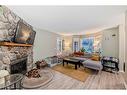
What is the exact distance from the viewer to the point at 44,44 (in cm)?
517

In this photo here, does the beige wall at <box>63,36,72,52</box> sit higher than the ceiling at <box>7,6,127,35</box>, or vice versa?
the ceiling at <box>7,6,127,35</box>

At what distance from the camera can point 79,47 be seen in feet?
17.5

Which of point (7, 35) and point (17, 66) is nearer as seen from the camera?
point (7, 35)

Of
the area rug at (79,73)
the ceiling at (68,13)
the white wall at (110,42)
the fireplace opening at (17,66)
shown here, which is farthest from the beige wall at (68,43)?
the fireplace opening at (17,66)

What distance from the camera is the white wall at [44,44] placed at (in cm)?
453

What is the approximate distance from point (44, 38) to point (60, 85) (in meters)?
2.93

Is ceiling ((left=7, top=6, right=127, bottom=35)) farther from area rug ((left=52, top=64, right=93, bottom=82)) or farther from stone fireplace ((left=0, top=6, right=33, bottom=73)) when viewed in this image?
area rug ((left=52, top=64, right=93, bottom=82))

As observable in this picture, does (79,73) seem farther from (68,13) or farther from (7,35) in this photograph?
(7,35)

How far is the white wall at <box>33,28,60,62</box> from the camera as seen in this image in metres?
4.53

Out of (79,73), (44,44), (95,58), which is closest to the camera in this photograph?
(79,73)

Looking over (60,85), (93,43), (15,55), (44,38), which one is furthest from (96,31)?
(15,55)

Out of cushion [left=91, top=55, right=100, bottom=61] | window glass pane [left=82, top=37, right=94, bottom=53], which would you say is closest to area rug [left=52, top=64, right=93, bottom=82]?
cushion [left=91, top=55, right=100, bottom=61]

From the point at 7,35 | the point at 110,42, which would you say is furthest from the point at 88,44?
the point at 7,35
